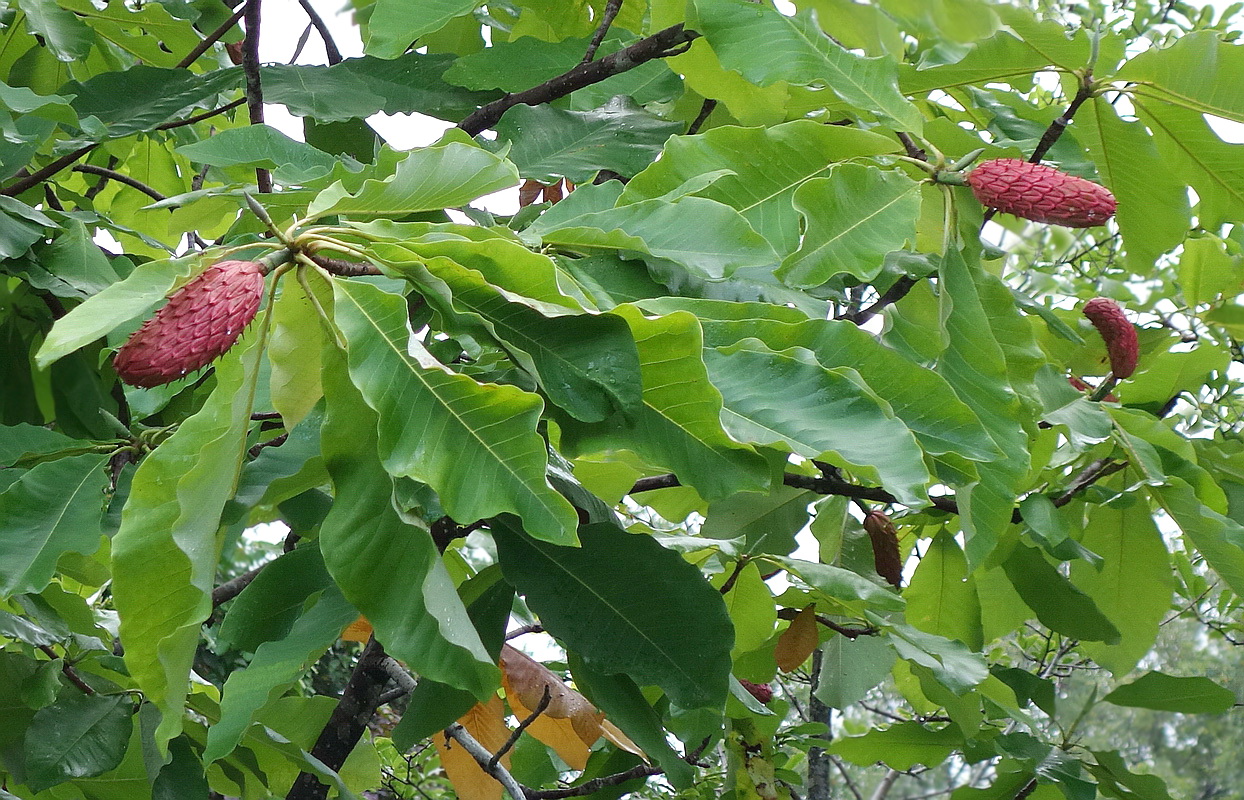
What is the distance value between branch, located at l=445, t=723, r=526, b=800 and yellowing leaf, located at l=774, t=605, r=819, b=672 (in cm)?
35

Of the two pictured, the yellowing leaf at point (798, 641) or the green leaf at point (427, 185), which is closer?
the green leaf at point (427, 185)

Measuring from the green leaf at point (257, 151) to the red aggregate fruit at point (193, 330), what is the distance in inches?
14.2

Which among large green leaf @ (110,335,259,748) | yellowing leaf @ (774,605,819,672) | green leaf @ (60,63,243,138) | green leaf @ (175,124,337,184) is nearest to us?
large green leaf @ (110,335,259,748)

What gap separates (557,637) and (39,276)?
2.06 ft

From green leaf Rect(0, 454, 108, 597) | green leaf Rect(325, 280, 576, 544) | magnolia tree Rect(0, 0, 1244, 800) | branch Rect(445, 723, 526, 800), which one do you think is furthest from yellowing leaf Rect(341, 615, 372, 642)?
green leaf Rect(325, 280, 576, 544)

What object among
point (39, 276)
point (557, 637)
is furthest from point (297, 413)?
point (39, 276)

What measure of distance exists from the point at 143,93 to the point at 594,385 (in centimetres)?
83

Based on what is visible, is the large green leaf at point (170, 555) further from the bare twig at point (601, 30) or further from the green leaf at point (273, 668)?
the bare twig at point (601, 30)

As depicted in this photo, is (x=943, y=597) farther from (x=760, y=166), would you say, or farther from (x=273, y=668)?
(x=273, y=668)

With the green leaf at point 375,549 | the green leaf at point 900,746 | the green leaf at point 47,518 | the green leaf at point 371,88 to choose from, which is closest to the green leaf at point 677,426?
the green leaf at point 375,549

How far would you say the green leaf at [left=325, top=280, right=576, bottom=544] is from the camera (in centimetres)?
53

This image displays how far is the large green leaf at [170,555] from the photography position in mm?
550

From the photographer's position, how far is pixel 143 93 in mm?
1146

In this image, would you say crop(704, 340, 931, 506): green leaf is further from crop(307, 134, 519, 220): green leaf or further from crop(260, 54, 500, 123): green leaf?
crop(260, 54, 500, 123): green leaf
